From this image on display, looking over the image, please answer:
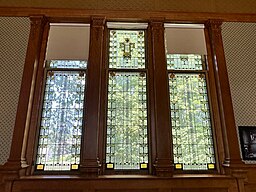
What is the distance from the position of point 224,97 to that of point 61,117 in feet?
8.75

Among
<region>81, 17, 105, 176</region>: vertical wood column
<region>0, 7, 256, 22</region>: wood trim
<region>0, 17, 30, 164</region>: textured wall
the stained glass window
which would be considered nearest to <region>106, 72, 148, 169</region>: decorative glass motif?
the stained glass window

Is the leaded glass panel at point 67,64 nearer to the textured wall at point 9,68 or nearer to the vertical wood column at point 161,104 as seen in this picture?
the textured wall at point 9,68

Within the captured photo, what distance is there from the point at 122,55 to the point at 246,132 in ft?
7.93

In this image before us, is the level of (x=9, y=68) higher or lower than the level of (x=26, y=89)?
higher

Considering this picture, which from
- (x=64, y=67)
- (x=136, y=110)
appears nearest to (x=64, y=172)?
(x=136, y=110)

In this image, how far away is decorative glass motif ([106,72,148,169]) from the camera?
3.80 meters

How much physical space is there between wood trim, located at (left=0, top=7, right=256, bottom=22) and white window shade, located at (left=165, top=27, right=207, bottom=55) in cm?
Result: 20

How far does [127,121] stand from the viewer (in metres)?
3.97

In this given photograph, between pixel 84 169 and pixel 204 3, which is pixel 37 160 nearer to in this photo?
pixel 84 169

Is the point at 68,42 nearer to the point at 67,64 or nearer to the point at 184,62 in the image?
the point at 67,64

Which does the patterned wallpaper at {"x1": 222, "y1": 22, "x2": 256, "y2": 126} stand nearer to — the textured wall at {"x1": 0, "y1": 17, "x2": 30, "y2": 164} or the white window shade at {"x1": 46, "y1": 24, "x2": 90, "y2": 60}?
the white window shade at {"x1": 46, "y1": 24, "x2": 90, "y2": 60}

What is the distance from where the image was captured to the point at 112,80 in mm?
4211

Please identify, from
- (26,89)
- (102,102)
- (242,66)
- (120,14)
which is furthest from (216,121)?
(26,89)

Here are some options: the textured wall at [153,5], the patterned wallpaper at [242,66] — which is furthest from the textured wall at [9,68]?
the patterned wallpaper at [242,66]
